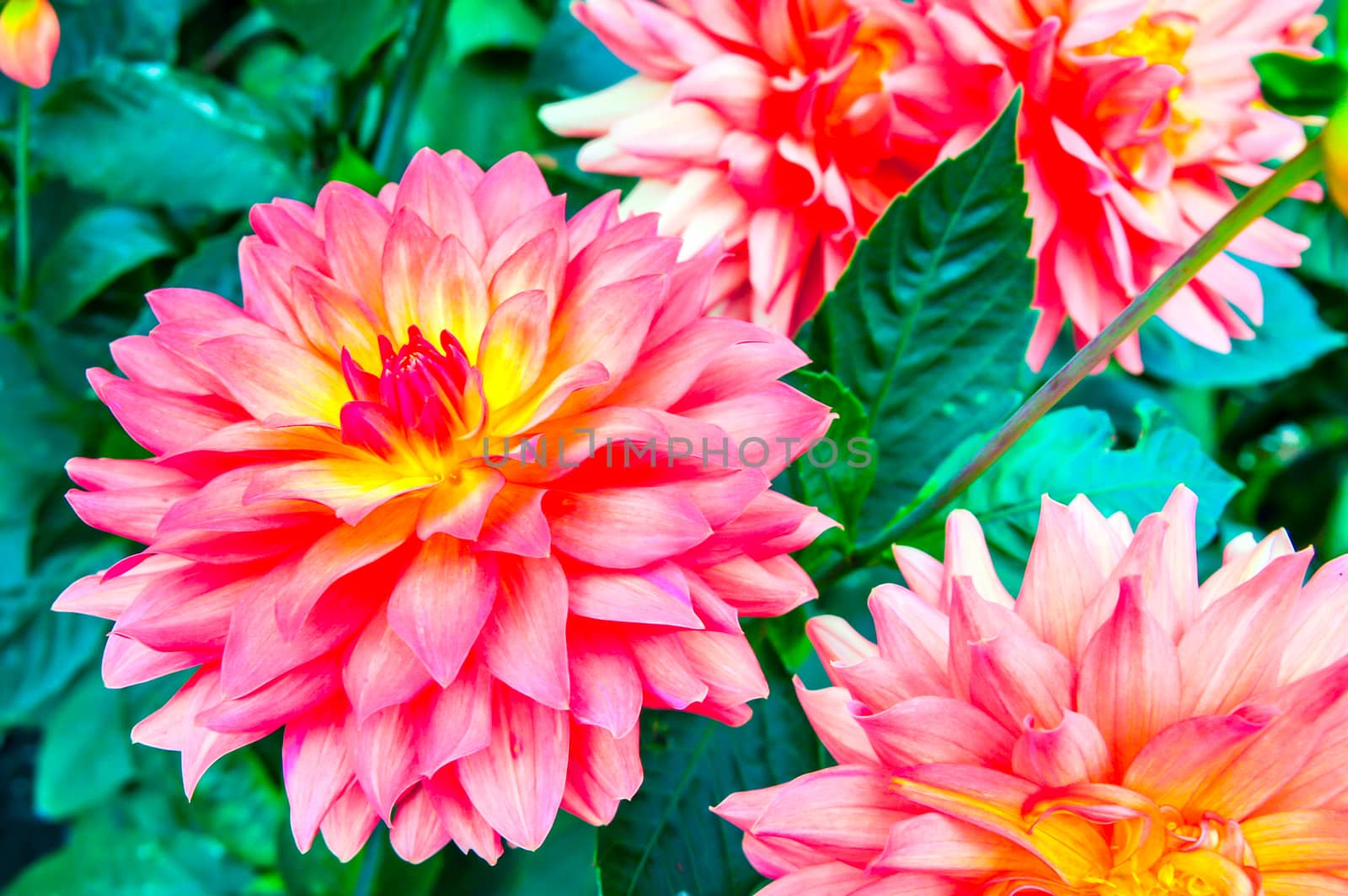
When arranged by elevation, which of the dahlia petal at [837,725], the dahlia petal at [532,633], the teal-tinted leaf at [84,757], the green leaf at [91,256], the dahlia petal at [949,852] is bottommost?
the teal-tinted leaf at [84,757]

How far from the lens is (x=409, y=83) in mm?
583

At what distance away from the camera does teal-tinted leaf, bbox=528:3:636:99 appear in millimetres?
578

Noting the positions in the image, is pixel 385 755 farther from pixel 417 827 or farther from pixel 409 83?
pixel 409 83

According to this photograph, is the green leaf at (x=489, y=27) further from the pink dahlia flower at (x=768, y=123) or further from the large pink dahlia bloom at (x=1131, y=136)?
the large pink dahlia bloom at (x=1131, y=136)

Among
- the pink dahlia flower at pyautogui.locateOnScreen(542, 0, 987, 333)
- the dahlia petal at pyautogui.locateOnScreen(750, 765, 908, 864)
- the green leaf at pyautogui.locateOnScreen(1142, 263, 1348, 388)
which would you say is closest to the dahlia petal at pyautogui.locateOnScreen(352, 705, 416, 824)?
the dahlia petal at pyautogui.locateOnScreen(750, 765, 908, 864)

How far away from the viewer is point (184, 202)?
1.94 feet

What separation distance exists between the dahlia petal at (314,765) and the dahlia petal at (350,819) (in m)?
0.01

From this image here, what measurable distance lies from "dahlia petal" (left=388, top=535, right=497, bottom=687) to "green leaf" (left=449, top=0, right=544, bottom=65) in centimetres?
46

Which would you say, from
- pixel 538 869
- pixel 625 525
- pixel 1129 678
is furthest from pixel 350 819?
pixel 538 869

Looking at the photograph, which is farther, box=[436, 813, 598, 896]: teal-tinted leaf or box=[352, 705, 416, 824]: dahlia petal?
box=[436, 813, 598, 896]: teal-tinted leaf

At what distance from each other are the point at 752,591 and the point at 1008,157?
→ 192 mm

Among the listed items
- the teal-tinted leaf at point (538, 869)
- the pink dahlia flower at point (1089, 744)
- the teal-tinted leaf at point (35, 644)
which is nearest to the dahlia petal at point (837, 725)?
the pink dahlia flower at point (1089, 744)

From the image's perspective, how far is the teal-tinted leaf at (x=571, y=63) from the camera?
58cm

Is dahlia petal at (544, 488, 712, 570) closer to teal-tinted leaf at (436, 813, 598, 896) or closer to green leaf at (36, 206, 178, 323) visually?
teal-tinted leaf at (436, 813, 598, 896)
